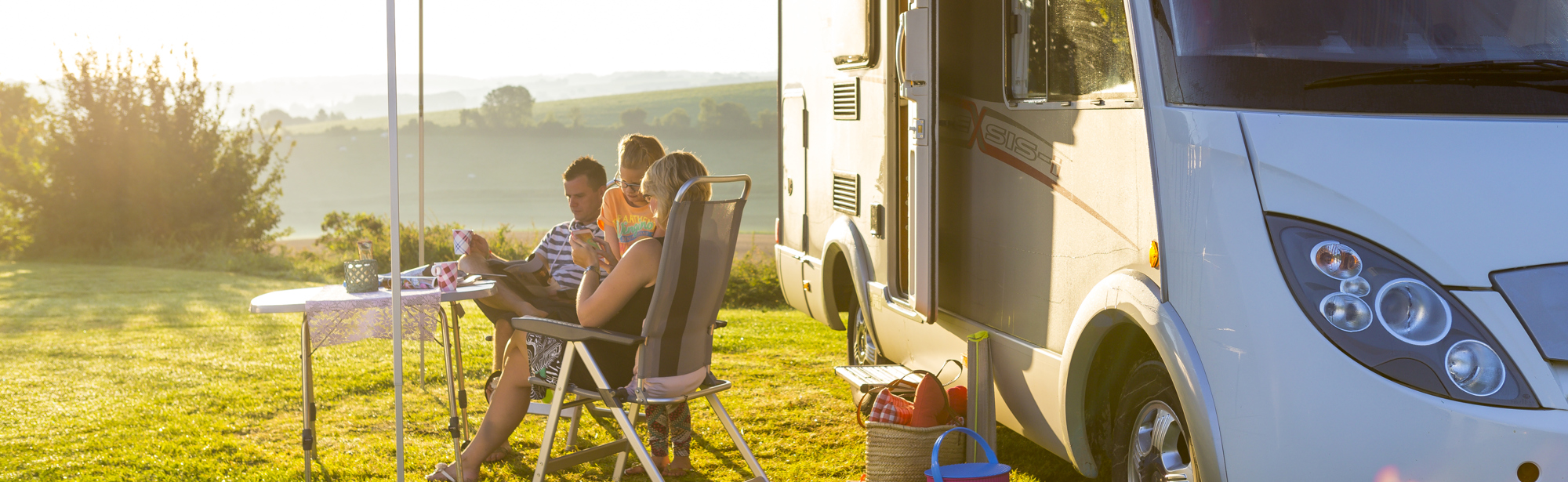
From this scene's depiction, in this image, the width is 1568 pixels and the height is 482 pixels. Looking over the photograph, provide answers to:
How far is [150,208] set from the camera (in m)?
26.1

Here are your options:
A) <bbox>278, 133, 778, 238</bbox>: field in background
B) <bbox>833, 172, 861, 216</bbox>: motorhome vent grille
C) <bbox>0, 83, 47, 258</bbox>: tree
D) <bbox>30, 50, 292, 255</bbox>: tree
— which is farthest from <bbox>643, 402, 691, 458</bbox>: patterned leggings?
<bbox>278, 133, 778, 238</bbox>: field in background

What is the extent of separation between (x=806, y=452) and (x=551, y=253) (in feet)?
4.95

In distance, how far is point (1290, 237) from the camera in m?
2.43

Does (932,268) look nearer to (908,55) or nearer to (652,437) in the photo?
(908,55)

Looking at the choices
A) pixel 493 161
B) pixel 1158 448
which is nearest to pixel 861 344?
pixel 1158 448

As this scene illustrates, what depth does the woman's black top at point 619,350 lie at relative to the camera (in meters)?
A: 3.99

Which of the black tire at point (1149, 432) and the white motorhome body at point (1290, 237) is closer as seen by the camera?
the white motorhome body at point (1290, 237)

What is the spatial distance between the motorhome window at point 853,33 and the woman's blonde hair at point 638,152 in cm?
91

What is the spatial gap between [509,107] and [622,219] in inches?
2835

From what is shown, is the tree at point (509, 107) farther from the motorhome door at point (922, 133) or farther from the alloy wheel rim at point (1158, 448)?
the alloy wheel rim at point (1158, 448)

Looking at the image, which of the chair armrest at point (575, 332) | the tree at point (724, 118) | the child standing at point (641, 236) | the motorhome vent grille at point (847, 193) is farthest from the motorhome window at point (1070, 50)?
the tree at point (724, 118)

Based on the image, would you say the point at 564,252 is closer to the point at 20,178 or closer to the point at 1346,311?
the point at 1346,311

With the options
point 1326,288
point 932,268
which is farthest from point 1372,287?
point 932,268

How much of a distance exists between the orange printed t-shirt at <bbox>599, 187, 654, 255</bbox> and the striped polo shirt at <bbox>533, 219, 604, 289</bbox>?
0.91ft
